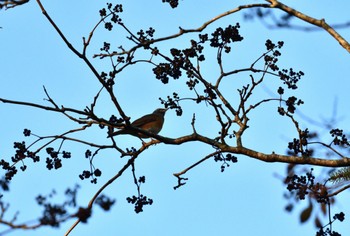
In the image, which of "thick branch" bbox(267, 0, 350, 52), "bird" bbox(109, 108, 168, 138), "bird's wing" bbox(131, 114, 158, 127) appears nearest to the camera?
"thick branch" bbox(267, 0, 350, 52)

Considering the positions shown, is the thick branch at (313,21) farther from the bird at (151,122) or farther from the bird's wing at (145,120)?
the bird's wing at (145,120)

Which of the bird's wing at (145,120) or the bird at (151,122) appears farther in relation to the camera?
the bird's wing at (145,120)

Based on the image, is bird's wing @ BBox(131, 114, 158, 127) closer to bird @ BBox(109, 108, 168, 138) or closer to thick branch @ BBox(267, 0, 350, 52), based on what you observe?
bird @ BBox(109, 108, 168, 138)

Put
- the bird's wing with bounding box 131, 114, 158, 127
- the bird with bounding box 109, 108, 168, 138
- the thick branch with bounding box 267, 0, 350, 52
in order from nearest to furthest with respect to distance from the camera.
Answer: the thick branch with bounding box 267, 0, 350, 52
the bird with bounding box 109, 108, 168, 138
the bird's wing with bounding box 131, 114, 158, 127

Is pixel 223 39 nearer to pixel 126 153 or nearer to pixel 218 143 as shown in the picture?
pixel 218 143

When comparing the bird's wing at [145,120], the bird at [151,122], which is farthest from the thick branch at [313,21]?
the bird's wing at [145,120]

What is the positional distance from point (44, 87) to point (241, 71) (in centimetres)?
243

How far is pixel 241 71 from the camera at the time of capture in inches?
289

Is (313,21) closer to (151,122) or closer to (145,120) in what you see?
(151,122)

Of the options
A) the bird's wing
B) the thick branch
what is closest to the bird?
the bird's wing

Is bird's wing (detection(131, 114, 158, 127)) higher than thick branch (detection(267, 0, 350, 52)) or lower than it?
higher

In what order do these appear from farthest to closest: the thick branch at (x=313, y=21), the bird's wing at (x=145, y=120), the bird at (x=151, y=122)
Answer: the bird's wing at (x=145, y=120) → the bird at (x=151, y=122) → the thick branch at (x=313, y=21)

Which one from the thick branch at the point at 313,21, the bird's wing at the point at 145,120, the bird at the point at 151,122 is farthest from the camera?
the bird's wing at the point at 145,120

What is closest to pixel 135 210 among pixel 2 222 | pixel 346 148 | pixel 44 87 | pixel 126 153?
pixel 126 153
